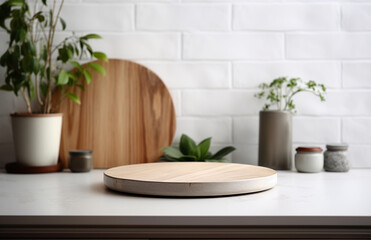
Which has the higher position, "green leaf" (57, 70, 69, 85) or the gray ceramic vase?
"green leaf" (57, 70, 69, 85)

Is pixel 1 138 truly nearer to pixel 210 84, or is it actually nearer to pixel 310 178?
pixel 210 84

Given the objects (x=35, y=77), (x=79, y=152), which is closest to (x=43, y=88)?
(x=35, y=77)

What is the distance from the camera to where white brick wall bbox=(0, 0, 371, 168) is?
1436mm

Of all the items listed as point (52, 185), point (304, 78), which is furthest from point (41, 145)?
point (304, 78)

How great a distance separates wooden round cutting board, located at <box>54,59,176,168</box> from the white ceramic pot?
0.36ft

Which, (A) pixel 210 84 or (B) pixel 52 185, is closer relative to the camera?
(B) pixel 52 185

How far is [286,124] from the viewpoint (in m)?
1.33

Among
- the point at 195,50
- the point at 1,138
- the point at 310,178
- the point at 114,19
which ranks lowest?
the point at 310,178

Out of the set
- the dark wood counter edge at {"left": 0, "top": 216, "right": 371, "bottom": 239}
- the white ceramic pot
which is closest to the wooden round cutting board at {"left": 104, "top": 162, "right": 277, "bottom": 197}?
the dark wood counter edge at {"left": 0, "top": 216, "right": 371, "bottom": 239}

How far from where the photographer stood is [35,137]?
1283 mm

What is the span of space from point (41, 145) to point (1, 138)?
253 mm

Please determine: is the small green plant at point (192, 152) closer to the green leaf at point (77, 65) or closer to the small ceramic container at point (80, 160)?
the small ceramic container at point (80, 160)

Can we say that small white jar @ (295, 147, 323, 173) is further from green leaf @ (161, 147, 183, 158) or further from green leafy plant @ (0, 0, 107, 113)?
green leafy plant @ (0, 0, 107, 113)

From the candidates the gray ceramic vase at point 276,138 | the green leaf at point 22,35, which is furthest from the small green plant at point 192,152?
the green leaf at point 22,35
